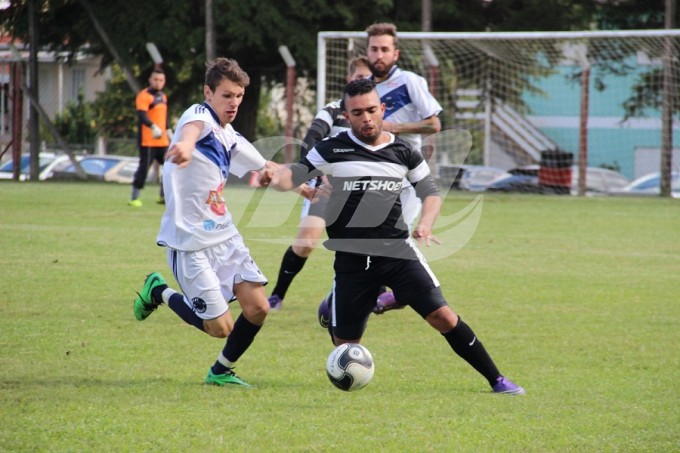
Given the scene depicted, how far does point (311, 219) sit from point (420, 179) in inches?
92.1

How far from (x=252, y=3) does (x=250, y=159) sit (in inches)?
726

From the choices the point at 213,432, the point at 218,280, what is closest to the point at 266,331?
the point at 218,280

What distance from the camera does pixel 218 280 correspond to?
5977 mm

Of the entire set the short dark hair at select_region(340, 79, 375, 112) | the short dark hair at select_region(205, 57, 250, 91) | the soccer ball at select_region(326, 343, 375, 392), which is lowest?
the soccer ball at select_region(326, 343, 375, 392)

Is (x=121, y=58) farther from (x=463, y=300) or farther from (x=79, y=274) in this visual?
(x=463, y=300)

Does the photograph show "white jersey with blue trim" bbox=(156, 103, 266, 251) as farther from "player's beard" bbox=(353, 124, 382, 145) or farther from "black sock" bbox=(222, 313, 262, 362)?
"player's beard" bbox=(353, 124, 382, 145)

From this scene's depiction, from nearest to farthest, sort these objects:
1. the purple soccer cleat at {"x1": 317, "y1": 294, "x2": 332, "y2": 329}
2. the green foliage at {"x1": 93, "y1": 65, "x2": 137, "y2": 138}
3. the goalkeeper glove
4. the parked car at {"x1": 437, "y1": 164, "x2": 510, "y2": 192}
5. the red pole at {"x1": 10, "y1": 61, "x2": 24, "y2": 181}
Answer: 1. the purple soccer cleat at {"x1": 317, "y1": 294, "x2": 332, "y2": 329}
2. the goalkeeper glove
3. the red pole at {"x1": 10, "y1": 61, "x2": 24, "y2": 181}
4. the parked car at {"x1": 437, "y1": 164, "x2": 510, "y2": 192}
5. the green foliage at {"x1": 93, "y1": 65, "x2": 137, "y2": 138}

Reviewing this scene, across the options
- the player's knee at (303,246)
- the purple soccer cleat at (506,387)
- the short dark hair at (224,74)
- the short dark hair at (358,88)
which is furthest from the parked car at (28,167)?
the purple soccer cleat at (506,387)

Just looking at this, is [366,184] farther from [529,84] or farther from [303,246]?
[529,84]

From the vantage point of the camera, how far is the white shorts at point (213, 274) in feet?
19.2

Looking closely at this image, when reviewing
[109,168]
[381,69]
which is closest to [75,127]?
[109,168]

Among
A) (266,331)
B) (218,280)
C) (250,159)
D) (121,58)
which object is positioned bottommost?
(266,331)

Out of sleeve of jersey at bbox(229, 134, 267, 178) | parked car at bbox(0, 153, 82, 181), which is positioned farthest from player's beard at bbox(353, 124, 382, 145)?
parked car at bbox(0, 153, 82, 181)

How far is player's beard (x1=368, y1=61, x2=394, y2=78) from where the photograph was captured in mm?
8141
